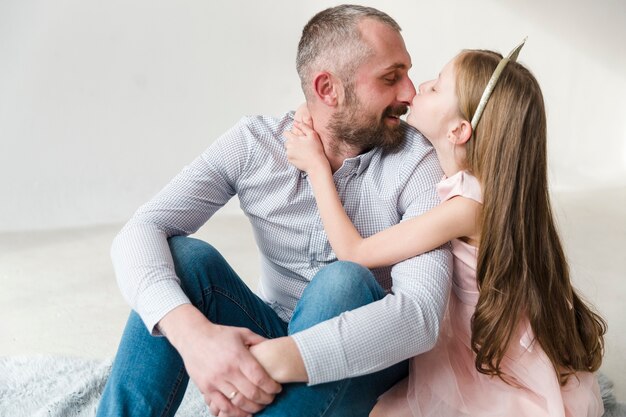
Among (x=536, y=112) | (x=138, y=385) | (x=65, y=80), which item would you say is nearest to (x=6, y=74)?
(x=65, y=80)

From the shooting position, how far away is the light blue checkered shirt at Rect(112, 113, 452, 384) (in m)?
1.45

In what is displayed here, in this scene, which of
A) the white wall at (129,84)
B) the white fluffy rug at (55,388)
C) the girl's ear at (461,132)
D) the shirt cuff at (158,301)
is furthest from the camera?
the white wall at (129,84)

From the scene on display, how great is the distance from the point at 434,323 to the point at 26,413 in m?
1.10

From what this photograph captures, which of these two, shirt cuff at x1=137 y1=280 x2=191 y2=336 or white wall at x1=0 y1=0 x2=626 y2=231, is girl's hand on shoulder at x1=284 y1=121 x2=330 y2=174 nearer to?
shirt cuff at x1=137 y1=280 x2=191 y2=336

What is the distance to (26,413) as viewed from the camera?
1.99 metres

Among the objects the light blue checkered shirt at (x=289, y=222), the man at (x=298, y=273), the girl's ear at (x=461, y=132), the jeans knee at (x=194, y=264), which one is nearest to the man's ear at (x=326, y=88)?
the man at (x=298, y=273)

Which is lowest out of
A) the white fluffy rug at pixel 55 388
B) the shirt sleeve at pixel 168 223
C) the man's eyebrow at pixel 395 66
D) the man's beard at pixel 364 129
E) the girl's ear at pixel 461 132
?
the white fluffy rug at pixel 55 388

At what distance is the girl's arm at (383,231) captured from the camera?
5.04 ft

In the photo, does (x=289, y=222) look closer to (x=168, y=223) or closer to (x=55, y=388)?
(x=168, y=223)

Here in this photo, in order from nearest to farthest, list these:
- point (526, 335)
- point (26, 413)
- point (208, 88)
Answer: point (526, 335), point (26, 413), point (208, 88)

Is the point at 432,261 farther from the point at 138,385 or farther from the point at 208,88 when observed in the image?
the point at 208,88

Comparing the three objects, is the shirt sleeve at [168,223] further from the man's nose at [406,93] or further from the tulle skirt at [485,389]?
the tulle skirt at [485,389]

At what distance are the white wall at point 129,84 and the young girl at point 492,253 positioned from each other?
7.20ft

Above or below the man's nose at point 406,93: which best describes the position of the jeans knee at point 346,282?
below
